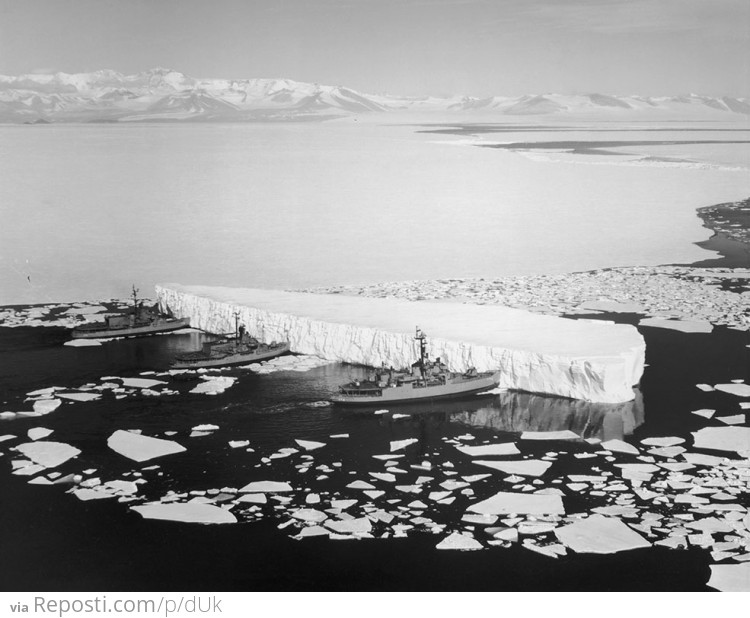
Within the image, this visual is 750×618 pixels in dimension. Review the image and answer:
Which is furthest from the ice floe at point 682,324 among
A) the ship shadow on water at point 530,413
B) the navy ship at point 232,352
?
the navy ship at point 232,352

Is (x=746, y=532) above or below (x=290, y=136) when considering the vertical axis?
below

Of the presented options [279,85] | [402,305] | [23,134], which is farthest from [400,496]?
[279,85]

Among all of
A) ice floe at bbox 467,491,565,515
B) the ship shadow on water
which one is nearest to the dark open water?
the ship shadow on water

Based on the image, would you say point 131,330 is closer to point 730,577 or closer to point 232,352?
point 232,352

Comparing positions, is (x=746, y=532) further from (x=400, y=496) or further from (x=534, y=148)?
(x=534, y=148)

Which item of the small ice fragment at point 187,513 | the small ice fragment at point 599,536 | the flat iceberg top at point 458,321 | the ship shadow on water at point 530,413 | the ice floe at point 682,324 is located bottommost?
the small ice fragment at point 187,513

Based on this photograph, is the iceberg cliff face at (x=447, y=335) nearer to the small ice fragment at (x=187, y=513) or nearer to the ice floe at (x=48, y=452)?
the ice floe at (x=48, y=452)
